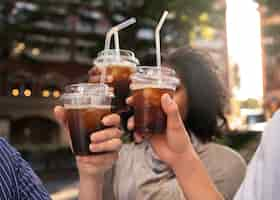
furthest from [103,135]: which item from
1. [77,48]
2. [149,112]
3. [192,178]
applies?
[77,48]

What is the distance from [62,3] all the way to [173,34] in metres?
4.19

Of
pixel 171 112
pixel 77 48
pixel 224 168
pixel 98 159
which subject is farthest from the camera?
pixel 77 48

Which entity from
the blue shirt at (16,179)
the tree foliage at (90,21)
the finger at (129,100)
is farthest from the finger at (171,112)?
the tree foliage at (90,21)

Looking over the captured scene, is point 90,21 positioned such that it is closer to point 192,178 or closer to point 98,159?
point 98,159

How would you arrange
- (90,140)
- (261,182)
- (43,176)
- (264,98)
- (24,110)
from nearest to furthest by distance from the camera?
(261,182), (90,140), (43,176), (24,110), (264,98)

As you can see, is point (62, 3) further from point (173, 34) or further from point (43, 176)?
point (43, 176)

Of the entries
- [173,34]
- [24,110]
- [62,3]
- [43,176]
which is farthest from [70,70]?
[173,34]

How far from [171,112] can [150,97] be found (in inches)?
3.3

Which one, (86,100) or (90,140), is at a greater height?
(86,100)

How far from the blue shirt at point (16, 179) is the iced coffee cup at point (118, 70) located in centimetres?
35

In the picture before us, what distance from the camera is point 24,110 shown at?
15734mm

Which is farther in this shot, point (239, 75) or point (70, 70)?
point (239, 75)

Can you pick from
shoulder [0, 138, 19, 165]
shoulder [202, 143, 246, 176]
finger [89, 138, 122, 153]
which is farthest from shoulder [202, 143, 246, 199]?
shoulder [0, 138, 19, 165]

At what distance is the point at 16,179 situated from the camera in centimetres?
104
